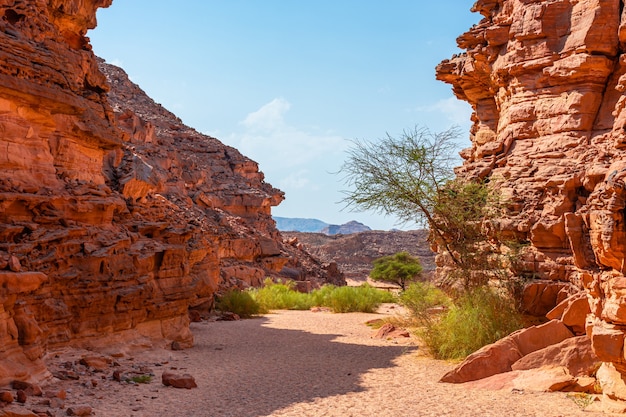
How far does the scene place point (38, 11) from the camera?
33.6 ft

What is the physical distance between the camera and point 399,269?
43312 millimetres

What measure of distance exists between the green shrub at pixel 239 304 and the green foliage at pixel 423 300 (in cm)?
914

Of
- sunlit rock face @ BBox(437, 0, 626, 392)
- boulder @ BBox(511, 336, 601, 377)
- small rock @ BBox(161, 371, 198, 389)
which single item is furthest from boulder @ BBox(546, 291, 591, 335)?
small rock @ BBox(161, 371, 198, 389)

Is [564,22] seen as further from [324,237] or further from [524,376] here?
[324,237]

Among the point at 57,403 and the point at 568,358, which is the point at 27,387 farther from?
the point at 568,358

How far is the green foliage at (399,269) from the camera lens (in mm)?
42781

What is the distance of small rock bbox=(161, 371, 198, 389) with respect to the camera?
9.17 meters

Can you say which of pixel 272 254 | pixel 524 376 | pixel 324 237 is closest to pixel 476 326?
pixel 524 376

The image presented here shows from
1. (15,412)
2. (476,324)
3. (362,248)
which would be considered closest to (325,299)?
(476,324)

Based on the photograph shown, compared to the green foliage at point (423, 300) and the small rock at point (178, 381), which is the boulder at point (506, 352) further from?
the small rock at point (178, 381)

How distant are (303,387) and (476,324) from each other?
3971mm

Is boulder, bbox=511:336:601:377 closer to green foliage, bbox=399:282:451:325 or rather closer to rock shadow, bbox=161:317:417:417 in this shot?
rock shadow, bbox=161:317:417:417

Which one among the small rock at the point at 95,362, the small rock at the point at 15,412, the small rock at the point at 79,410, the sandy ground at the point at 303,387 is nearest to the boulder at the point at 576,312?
the sandy ground at the point at 303,387

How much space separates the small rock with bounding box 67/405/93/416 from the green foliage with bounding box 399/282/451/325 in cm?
796
